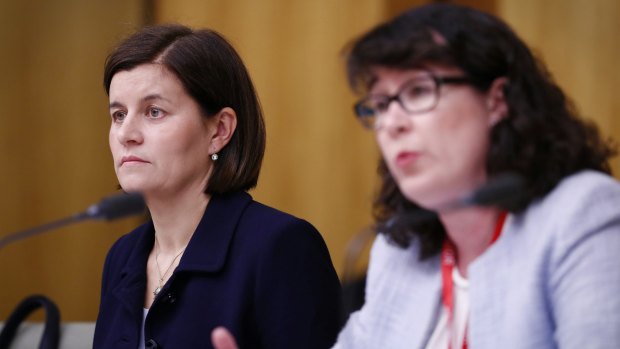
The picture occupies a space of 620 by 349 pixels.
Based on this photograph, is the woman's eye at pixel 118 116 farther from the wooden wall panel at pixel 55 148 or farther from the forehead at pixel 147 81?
the wooden wall panel at pixel 55 148

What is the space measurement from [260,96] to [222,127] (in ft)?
4.96

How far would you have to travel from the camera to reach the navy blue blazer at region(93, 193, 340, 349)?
1936 millimetres

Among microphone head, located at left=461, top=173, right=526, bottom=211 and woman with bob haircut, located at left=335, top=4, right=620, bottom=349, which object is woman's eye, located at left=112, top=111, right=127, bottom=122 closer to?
woman with bob haircut, located at left=335, top=4, right=620, bottom=349

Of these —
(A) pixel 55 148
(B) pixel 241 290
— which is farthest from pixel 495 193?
(A) pixel 55 148

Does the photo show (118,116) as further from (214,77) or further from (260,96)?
(260,96)

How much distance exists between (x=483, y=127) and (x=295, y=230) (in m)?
0.77

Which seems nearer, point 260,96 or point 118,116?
point 118,116

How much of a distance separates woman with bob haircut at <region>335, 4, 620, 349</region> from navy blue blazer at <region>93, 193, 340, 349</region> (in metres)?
0.56

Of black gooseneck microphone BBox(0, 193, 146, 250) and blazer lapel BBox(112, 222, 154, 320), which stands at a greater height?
black gooseneck microphone BBox(0, 193, 146, 250)

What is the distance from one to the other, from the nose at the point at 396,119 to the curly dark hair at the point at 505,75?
0.06 metres

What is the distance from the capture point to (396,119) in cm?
133

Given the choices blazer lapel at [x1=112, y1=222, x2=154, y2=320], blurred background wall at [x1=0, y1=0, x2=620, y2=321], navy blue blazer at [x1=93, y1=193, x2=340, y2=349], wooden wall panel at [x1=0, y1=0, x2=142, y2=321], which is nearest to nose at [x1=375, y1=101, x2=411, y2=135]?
navy blue blazer at [x1=93, y1=193, x2=340, y2=349]

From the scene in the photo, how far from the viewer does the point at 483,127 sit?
4.43 ft

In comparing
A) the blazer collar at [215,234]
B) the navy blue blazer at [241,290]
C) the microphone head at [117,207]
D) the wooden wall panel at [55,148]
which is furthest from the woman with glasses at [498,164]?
the wooden wall panel at [55,148]
